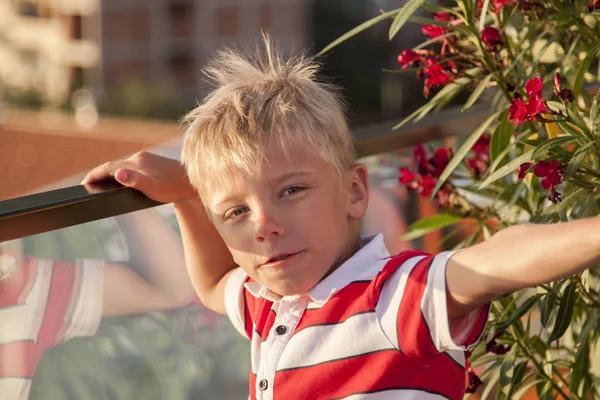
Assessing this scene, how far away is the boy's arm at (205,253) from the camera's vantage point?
1586 mm

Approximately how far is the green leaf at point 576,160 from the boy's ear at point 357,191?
257 mm

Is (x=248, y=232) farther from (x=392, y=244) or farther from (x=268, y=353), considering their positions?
(x=392, y=244)

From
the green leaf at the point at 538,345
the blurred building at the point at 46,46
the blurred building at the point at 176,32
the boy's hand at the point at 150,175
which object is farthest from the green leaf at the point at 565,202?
the blurred building at the point at 176,32

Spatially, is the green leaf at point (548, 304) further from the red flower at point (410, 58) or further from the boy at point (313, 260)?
the red flower at point (410, 58)

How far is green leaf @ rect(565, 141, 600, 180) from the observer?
132 centimetres

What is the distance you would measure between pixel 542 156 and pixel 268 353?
427 millimetres

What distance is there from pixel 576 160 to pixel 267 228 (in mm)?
391

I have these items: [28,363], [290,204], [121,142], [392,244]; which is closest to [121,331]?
[28,363]

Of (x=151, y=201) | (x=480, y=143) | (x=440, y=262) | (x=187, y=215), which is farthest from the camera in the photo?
(x=480, y=143)

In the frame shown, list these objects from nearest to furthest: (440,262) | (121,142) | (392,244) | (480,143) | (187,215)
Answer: (440,262) → (187,215) → (480,143) → (392,244) → (121,142)

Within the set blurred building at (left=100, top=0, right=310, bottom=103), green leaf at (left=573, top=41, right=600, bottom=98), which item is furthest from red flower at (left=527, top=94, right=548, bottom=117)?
blurred building at (left=100, top=0, right=310, bottom=103)

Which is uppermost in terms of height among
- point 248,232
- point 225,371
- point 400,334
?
point 248,232

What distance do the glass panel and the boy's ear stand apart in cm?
38

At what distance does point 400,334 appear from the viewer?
1229 mm
